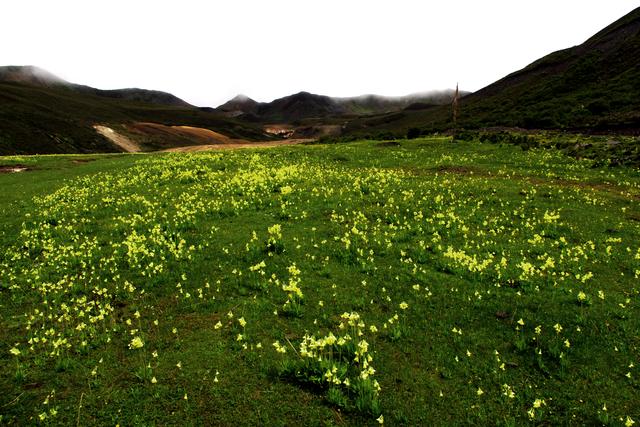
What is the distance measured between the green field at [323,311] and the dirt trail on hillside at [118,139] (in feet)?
480

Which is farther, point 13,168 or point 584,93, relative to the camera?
point 584,93

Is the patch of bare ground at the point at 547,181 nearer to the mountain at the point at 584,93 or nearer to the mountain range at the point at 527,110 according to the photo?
the mountain range at the point at 527,110

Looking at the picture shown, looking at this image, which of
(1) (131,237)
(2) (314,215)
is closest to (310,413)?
(1) (131,237)

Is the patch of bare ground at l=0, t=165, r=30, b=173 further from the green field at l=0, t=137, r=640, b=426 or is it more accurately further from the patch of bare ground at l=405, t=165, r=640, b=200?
the patch of bare ground at l=405, t=165, r=640, b=200

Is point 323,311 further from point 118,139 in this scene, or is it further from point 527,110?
point 118,139

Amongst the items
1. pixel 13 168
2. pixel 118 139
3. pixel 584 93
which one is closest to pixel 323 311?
pixel 13 168

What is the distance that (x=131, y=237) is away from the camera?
591 inches

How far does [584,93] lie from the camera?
282ft

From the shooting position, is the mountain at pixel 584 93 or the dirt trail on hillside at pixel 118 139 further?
the dirt trail on hillside at pixel 118 139

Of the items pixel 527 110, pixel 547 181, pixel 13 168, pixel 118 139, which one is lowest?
pixel 547 181

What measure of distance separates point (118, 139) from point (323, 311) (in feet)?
554

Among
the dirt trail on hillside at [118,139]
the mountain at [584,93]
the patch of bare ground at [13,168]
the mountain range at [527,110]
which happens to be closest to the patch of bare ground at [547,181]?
the mountain range at [527,110]

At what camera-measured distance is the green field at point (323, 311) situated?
7648 mm

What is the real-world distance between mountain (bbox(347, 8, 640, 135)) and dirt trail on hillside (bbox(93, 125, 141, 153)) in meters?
102
